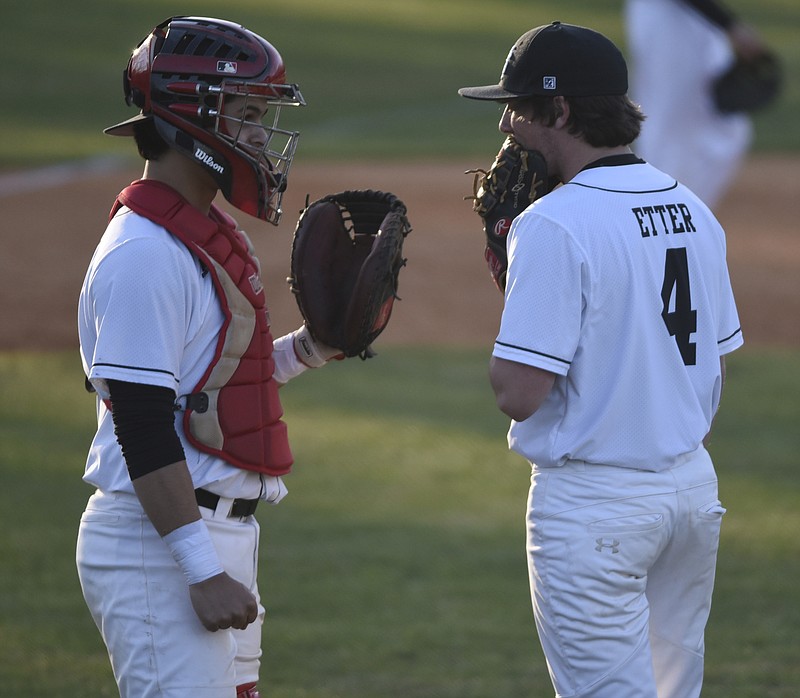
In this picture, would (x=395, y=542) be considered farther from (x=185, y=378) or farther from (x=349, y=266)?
(x=185, y=378)

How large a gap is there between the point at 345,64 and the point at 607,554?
2366cm

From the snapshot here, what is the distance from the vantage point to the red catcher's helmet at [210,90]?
292cm

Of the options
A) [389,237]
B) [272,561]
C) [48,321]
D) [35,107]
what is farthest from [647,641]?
[35,107]

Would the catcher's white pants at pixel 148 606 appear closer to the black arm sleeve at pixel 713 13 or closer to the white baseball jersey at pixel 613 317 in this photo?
the white baseball jersey at pixel 613 317

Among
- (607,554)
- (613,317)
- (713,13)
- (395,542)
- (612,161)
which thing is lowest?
(395,542)

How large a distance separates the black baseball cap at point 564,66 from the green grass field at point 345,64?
14.4 metres

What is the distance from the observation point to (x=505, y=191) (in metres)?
3.16

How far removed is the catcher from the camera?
2.71m

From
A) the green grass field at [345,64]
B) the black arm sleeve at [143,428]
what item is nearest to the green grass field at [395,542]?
the black arm sleeve at [143,428]

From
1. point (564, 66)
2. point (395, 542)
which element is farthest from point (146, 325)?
point (395, 542)

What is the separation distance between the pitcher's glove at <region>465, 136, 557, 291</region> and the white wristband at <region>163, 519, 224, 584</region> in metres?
0.99

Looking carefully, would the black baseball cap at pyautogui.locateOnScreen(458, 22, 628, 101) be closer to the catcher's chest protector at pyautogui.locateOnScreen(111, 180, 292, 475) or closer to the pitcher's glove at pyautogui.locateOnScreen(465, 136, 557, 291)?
the pitcher's glove at pyautogui.locateOnScreen(465, 136, 557, 291)

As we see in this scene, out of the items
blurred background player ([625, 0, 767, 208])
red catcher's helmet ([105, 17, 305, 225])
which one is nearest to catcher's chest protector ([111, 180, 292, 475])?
red catcher's helmet ([105, 17, 305, 225])

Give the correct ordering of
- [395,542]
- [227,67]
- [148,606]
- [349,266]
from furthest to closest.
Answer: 1. [395,542]
2. [349,266]
3. [227,67]
4. [148,606]
